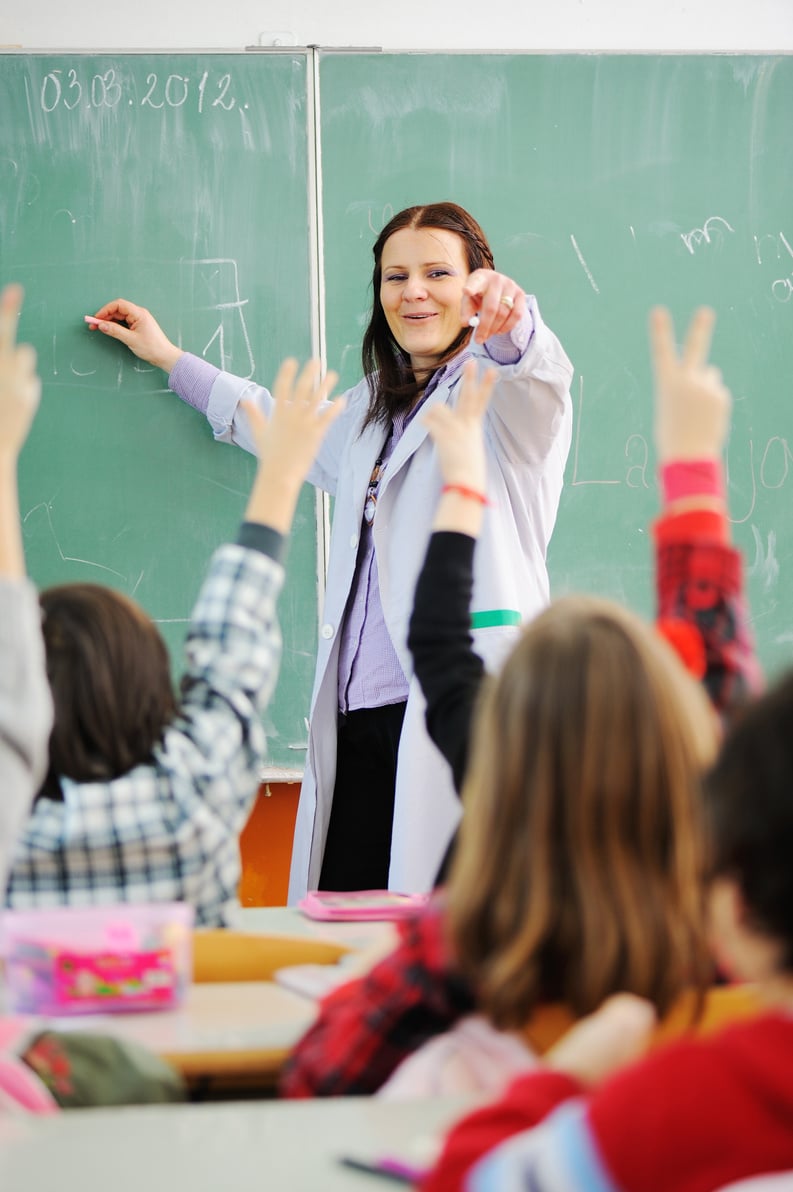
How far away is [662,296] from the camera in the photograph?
3.16m

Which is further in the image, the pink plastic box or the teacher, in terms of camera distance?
the teacher

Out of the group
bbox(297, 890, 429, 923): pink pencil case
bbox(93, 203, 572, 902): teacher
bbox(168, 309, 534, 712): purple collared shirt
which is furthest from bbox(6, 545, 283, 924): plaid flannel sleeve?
bbox(168, 309, 534, 712): purple collared shirt

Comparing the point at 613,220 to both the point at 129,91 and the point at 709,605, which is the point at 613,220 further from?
the point at 709,605

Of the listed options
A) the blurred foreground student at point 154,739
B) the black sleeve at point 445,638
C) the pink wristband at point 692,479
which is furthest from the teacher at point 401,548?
the pink wristband at point 692,479

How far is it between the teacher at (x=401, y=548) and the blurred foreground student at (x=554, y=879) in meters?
1.26

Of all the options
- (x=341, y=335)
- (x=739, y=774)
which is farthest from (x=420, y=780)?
(x=739, y=774)

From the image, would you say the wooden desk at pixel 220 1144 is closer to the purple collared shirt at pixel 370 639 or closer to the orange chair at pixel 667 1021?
the orange chair at pixel 667 1021

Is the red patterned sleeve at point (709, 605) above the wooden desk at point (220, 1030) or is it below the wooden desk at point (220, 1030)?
above

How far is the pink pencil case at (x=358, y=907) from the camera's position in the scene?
1737 millimetres

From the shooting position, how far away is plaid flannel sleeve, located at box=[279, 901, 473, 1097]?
1036mm

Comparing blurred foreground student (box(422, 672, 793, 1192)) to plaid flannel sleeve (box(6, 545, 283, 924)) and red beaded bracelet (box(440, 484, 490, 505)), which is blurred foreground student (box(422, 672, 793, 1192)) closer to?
plaid flannel sleeve (box(6, 545, 283, 924))

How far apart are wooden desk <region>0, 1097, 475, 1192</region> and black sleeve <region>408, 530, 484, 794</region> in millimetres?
691

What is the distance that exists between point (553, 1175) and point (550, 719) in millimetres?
428

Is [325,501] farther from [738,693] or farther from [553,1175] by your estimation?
[553,1175]
